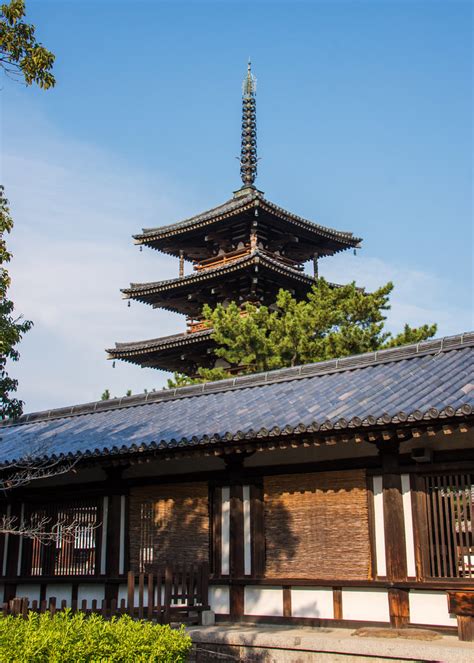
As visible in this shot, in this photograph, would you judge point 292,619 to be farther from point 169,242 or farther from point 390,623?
point 169,242

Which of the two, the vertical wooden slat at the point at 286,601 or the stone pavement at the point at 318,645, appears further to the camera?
the vertical wooden slat at the point at 286,601

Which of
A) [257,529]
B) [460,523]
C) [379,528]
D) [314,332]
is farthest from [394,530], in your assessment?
[314,332]

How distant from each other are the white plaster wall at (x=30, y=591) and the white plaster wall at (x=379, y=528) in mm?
6891

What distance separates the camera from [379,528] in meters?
11.2

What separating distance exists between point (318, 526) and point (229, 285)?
62.3 feet

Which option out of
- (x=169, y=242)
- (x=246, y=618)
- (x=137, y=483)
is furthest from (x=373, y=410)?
(x=169, y=242)

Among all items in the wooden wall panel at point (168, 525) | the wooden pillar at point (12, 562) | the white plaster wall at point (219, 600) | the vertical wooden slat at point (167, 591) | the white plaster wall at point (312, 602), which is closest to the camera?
the vertical wooden slat at point (167, 591)

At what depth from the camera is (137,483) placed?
1380 centimetres

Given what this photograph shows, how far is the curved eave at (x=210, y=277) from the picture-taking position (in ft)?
91.7

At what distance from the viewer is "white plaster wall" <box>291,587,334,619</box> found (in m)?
11.4

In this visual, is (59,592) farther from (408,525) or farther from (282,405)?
(408,525)

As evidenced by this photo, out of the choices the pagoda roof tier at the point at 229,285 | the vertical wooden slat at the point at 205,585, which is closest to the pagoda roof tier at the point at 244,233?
the pagoda roof tier at the point at 229,285

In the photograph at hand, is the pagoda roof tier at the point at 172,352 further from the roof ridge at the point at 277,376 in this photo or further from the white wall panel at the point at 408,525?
the white wall panel at the point at 408,525

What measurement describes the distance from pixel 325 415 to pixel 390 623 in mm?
2945
